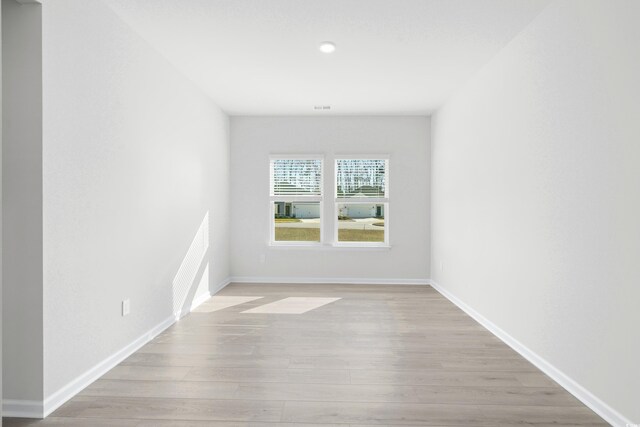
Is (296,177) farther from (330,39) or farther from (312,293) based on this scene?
(330,39)

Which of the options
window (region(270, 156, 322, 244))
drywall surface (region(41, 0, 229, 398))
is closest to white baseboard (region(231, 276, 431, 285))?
window (region(270, 156, 322, 244))

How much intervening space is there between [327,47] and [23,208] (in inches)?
104

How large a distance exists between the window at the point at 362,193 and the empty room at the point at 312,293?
1.15 m

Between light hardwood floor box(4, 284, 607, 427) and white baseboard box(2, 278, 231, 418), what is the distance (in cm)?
5

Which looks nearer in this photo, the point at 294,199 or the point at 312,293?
the point at 312,293

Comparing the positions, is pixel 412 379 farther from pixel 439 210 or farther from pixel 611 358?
pixel 439 210

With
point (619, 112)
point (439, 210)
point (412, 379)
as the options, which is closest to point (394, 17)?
point (619, 112)

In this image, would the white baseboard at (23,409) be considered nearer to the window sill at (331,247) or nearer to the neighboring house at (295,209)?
the window sill at (331,247)

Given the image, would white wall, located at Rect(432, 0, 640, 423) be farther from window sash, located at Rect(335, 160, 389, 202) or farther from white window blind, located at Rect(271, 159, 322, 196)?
white window blind, located at Rect(271, 159, 322, 196)

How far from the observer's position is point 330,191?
249 inches

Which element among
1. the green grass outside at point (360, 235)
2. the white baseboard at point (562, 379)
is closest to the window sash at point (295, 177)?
the green grass outside at point (360, 235)

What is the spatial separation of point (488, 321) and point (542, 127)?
1942 mm

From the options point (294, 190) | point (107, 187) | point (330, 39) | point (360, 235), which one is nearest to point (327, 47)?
point (330, 39)

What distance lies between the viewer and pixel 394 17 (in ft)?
10.0
